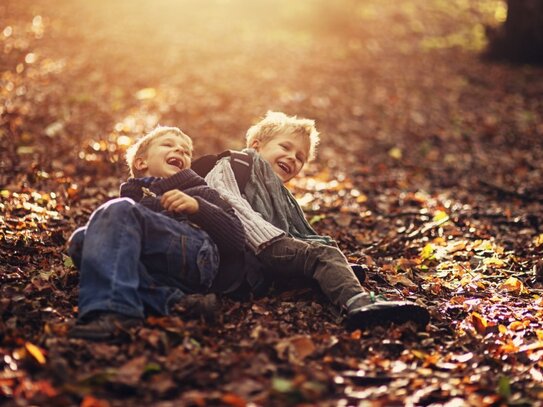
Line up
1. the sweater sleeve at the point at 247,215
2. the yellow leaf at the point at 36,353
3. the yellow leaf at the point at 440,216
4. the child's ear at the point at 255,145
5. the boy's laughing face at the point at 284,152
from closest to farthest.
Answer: the yellow leaf at the point at 36,353 → the sweater sleeve at the point at 247,215 → the boy's laughing face at the point at 284,152 → the child's ear at the point at 255,145 → the yellow leaf at the point at 440,216

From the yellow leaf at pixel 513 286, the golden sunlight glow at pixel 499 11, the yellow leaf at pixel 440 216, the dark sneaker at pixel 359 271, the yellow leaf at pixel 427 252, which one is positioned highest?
the golden sunlight glow at pixel 499 11

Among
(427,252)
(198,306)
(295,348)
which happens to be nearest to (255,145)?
(198,306)

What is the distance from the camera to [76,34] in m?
12.6

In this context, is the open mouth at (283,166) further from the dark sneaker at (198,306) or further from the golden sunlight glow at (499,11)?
the golden sunlight glow at (499,11)

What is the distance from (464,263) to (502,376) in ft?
6.84

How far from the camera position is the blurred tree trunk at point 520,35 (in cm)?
1210

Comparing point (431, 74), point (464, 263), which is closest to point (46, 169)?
point (464, 263)

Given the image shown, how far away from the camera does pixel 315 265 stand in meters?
3.91

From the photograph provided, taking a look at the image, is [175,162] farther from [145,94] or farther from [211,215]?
[145,94]

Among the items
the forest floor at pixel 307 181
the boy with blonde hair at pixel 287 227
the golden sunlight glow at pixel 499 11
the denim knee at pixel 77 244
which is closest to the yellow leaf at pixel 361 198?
the forest floor at pixel 307 181

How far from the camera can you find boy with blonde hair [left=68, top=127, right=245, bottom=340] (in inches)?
127

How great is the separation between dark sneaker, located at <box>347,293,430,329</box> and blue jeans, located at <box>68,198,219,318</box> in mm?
862

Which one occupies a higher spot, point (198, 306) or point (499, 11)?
point (499, 11)

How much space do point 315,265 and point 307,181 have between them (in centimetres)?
407
